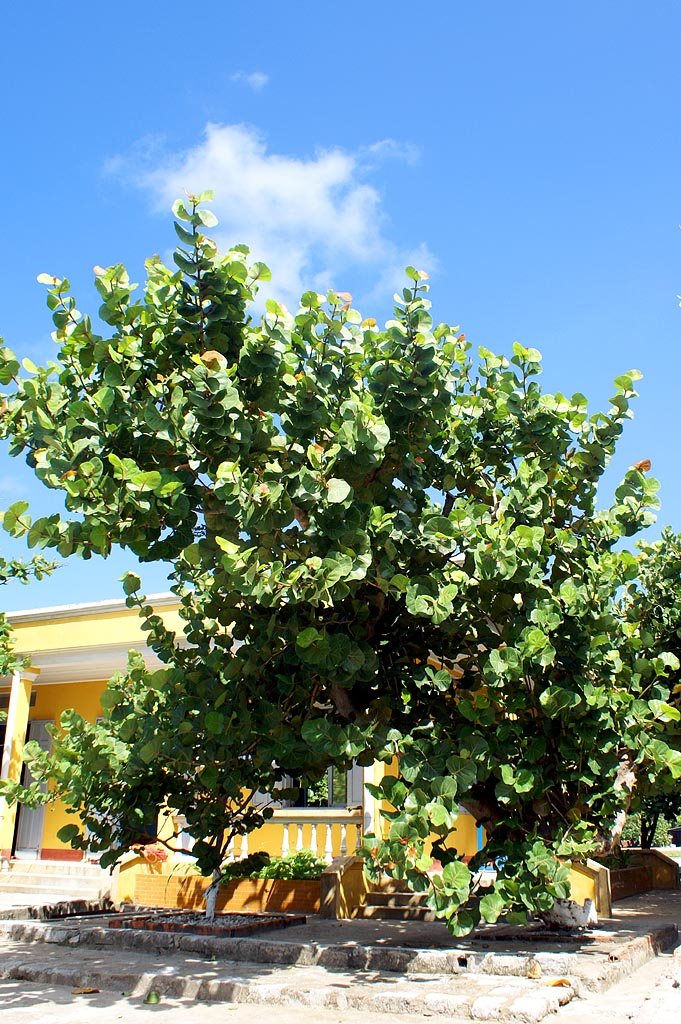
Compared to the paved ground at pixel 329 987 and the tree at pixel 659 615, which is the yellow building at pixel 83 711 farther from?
the tree at pixel 659 615

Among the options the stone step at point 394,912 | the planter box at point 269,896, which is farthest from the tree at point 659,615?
the planter box at point 269,896

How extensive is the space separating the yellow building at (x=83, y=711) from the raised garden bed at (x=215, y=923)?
233 centimetres

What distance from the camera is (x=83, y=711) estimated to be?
691 inches

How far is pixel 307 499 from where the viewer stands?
534cm

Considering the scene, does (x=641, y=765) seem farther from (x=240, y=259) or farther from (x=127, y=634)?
(x=127, y=634)

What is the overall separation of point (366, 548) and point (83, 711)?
14.0 m

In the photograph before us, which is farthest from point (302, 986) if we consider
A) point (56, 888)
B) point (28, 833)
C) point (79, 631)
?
point (28, 833)

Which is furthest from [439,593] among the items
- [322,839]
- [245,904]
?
[322,839]

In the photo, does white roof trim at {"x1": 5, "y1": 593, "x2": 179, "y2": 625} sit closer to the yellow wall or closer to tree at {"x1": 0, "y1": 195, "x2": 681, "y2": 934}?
the yellow wall

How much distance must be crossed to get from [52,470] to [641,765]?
5.35m

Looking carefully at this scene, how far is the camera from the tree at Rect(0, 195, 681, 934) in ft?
17.4

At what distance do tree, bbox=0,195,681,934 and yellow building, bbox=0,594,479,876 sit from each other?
4.70 m

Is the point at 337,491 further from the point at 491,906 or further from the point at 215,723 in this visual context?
the point at 491,906

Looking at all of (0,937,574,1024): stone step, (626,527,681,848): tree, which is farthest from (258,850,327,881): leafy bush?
(626,527,681,848): tree
